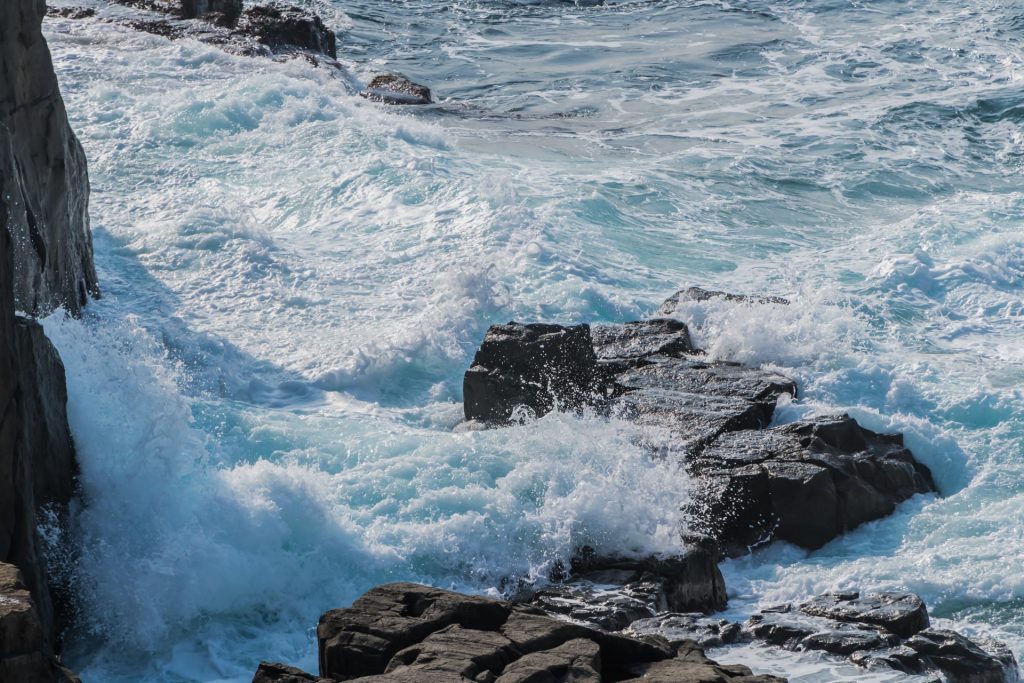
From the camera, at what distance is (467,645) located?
5.45m

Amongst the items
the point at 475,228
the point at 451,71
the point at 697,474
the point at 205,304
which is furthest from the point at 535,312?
the point at 451,71

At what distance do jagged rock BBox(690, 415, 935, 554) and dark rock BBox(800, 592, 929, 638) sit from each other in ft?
3.67

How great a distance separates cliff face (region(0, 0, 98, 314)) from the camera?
28.2 feet

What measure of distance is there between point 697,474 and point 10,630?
5092 mm

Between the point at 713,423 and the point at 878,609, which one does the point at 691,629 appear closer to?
the point at 878,609

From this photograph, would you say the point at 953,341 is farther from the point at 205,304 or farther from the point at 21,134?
the point at 21,134

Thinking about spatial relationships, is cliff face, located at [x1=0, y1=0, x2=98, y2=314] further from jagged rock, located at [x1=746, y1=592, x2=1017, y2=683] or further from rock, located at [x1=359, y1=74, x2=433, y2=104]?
rock, located at [x1=359, y1=74, x2=433, y2=104]

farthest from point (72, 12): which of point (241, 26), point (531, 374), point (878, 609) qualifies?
point (878, 609)

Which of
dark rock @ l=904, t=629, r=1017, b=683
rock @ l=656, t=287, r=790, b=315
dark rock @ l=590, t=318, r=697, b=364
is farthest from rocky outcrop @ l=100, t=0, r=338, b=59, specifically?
dark rock @ l=904, t=629, r=1017, b=683

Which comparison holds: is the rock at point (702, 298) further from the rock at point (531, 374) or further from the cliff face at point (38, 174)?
the cliff face at point (38, 174)

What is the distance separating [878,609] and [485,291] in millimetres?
5999

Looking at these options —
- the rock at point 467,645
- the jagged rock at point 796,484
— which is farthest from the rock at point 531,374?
the rock at point 467,645

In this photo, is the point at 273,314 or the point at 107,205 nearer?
the point at 273,314

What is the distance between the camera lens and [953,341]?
38.5 feet
